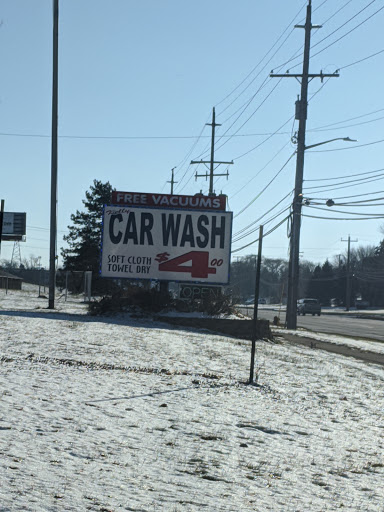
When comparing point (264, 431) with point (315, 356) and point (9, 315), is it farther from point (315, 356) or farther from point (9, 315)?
point (9, 315)

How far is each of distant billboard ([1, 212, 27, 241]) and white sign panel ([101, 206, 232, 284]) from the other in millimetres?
56868

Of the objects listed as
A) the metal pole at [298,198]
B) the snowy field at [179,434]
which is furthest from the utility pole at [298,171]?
the snowy field at [179,434]

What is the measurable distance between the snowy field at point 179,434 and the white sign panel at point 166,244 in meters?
13.8

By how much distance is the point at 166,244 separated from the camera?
28.9 m

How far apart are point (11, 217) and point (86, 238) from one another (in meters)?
11.1

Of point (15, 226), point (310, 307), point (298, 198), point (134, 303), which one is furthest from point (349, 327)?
point (15, 226)

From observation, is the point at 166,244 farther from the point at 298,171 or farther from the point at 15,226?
the point at 15,226

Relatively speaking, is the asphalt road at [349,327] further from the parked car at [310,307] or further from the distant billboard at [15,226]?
the distant billboard at [15,226]

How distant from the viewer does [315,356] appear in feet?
60.4

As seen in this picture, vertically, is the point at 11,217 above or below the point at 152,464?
above

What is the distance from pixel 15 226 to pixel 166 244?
58202 millimetres

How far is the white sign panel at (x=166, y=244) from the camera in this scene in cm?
2880

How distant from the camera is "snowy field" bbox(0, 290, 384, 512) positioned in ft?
19.3

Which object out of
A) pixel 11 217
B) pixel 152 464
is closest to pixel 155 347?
pixel 152 464
